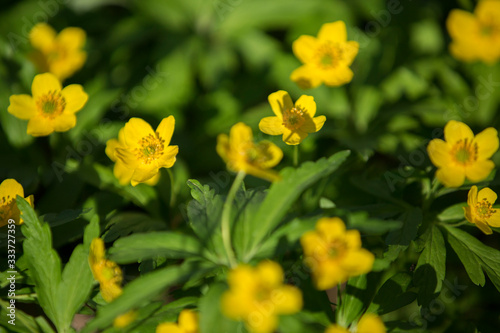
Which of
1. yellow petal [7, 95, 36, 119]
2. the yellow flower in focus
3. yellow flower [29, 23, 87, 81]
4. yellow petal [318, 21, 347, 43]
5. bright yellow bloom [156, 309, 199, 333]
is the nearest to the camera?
bright yellow bloom [156, 309, 199, 333]

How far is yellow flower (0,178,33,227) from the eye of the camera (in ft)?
5.76

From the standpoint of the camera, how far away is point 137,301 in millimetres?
1330

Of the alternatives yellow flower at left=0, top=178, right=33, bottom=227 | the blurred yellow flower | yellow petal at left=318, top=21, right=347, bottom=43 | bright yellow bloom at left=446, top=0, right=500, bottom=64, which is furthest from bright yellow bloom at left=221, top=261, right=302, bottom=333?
bright yellow bloom at left=446, top=0, right=500, bottom=64

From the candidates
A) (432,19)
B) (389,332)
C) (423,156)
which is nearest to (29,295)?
(389,332)

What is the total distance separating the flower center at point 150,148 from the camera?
1.79 m

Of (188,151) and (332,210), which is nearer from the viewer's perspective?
(332,210)

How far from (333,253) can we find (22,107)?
1544mm

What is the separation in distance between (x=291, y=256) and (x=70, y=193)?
1147 millimetres

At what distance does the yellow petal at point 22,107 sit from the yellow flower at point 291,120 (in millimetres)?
1083

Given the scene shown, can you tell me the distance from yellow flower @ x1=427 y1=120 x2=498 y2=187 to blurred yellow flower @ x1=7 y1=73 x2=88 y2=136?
157 cm

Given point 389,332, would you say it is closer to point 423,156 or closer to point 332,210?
point 332,210

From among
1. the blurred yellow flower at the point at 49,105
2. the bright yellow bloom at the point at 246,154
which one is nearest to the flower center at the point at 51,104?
the blurred yellow flower at the point at 49,105

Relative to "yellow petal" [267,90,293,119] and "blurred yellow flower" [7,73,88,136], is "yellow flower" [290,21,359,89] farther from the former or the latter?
"blurred yellow flower" [7,73,88,136]

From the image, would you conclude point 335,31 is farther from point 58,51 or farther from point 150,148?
point 58,51
